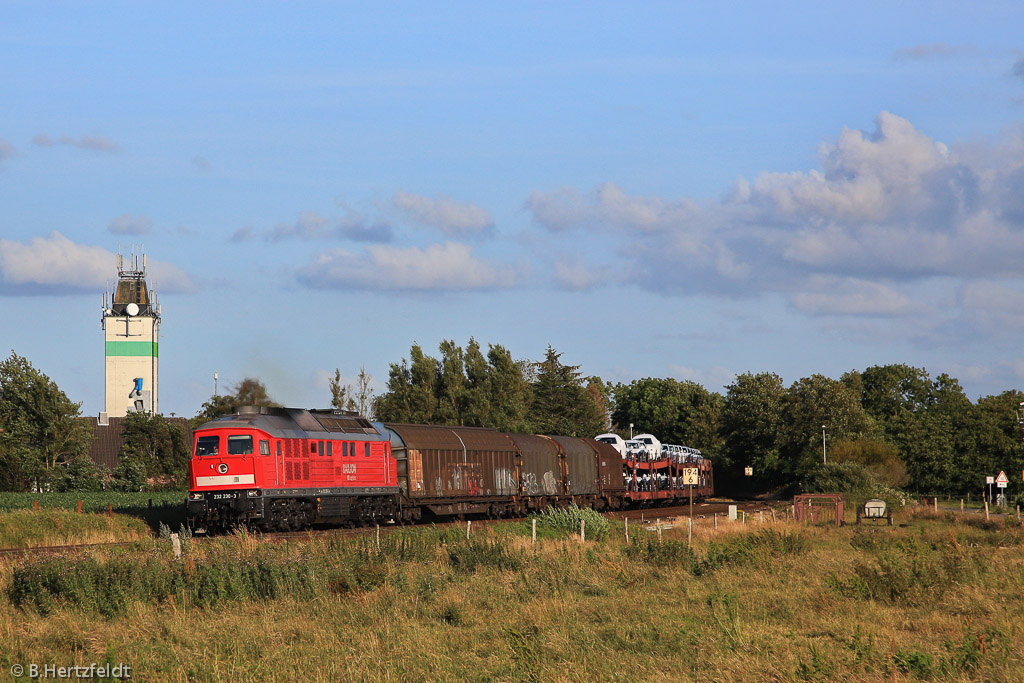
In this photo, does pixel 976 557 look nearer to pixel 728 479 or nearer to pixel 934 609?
pixel 934 609

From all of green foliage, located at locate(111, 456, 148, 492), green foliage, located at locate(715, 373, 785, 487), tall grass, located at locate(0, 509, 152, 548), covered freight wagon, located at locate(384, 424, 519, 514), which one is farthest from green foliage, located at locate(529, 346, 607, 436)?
tall grass, located at locate(0, 509, 152, 548)

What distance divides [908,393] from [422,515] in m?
127

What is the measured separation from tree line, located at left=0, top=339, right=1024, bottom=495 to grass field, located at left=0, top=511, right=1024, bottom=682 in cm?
4682

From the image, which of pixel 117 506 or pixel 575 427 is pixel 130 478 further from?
pixel 575 427

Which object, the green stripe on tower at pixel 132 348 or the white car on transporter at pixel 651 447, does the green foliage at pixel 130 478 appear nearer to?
the white car on transporter at pixel 651 447

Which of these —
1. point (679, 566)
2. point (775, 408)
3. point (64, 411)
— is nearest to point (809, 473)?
point (775, 408)

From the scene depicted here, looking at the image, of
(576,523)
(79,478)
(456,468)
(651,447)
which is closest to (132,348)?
(79,478)

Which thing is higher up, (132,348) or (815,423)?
(132,348)

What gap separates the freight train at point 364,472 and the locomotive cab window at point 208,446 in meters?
0.03

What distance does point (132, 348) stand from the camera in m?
127

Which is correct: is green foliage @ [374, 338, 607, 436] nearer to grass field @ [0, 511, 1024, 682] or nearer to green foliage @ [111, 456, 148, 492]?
green foliage @ [111, 456, 148, 492]

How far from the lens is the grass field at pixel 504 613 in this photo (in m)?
14.4

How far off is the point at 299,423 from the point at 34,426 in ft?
145

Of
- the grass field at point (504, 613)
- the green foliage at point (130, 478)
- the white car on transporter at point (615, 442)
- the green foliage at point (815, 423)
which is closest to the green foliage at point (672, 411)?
the green foliage at point (815, 423)
